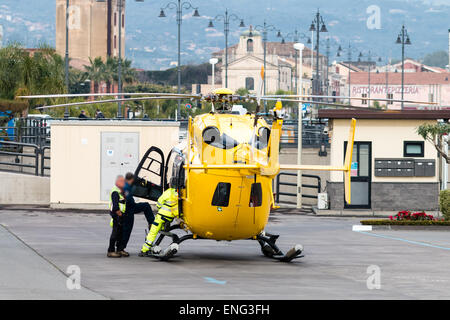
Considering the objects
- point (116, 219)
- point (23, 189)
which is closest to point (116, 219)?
point (116, 219)

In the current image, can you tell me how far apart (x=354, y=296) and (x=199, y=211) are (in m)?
4.19

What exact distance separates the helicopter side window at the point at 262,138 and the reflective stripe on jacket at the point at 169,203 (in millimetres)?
2011

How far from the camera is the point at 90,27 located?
190 metres

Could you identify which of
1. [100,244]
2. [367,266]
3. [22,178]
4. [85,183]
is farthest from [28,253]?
[22,178]

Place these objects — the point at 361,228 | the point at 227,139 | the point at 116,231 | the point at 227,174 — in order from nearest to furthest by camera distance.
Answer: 1. the point at 227,174
2. the point at 227,139
3. the point at 116,231
4. the point at 361,228

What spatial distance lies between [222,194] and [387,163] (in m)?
17.4

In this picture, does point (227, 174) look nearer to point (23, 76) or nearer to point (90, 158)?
point (90, 158)

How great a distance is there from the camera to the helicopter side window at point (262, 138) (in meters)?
16.6

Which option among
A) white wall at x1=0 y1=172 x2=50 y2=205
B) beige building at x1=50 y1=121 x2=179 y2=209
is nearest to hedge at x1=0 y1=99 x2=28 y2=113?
white wall at x1=0 y1=172 x2=50 y2=205

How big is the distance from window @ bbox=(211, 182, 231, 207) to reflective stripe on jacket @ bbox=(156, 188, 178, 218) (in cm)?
157

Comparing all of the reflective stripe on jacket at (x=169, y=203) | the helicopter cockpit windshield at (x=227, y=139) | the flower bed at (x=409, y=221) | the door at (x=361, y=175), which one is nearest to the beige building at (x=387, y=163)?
the door at (x=361, y=175)

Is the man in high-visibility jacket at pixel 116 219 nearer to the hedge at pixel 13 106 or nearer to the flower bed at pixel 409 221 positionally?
the flower bed at pixel 409 221

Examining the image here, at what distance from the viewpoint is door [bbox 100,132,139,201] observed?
98.2 ft

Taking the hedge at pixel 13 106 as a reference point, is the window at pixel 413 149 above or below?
below
